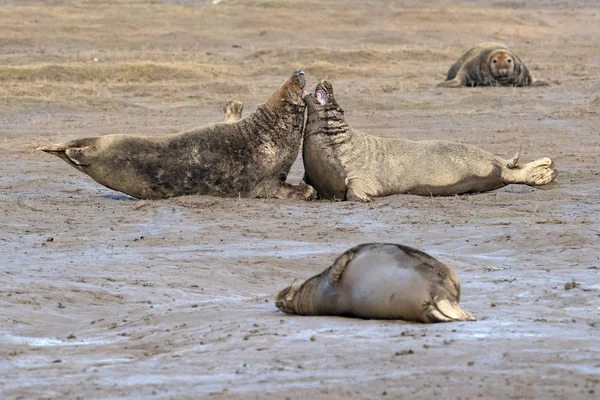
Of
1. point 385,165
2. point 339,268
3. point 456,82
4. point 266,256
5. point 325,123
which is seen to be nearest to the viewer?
point 339,268

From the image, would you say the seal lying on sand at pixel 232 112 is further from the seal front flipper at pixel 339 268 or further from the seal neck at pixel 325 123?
the seal front flipper at pixel 339 268

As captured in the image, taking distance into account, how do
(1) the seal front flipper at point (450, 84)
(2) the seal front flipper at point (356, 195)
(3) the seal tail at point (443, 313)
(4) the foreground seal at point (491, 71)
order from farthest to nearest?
(4) the foreground seal at point (491, 71), (1) the seal front flipper at point (450, 84), (2) the seal front flipper at point (356, 195), (3) the seal tail at point (443, 313)

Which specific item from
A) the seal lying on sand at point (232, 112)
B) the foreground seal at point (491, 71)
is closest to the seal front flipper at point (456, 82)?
the foreground seal at point (491, 71)

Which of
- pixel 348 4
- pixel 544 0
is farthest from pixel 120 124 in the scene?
pixel 544 0

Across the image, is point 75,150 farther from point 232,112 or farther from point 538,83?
point 538,83

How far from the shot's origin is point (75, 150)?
959cm

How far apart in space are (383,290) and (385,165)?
4.82 meters

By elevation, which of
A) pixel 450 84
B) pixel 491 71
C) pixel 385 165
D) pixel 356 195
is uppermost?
pixel 385 165

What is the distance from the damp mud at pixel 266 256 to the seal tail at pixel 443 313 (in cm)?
10

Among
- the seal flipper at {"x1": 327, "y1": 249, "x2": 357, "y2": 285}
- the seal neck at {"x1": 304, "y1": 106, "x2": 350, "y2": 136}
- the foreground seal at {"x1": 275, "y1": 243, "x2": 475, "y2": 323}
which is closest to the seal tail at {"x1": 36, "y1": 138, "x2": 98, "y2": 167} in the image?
the seal neck at {"x1": 304, "y1": 106, "x2": 350, "y2": 136}

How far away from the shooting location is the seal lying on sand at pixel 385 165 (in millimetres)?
9891

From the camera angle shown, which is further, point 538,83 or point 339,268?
point 538,83

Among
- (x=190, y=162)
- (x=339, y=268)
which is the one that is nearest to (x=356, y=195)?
(x=190, y=162)

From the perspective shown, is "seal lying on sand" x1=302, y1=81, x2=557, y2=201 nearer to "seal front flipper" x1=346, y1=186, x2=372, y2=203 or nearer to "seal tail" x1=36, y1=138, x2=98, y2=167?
"seal front flipper" x1=346, y1=186, x2=372, y2=203
